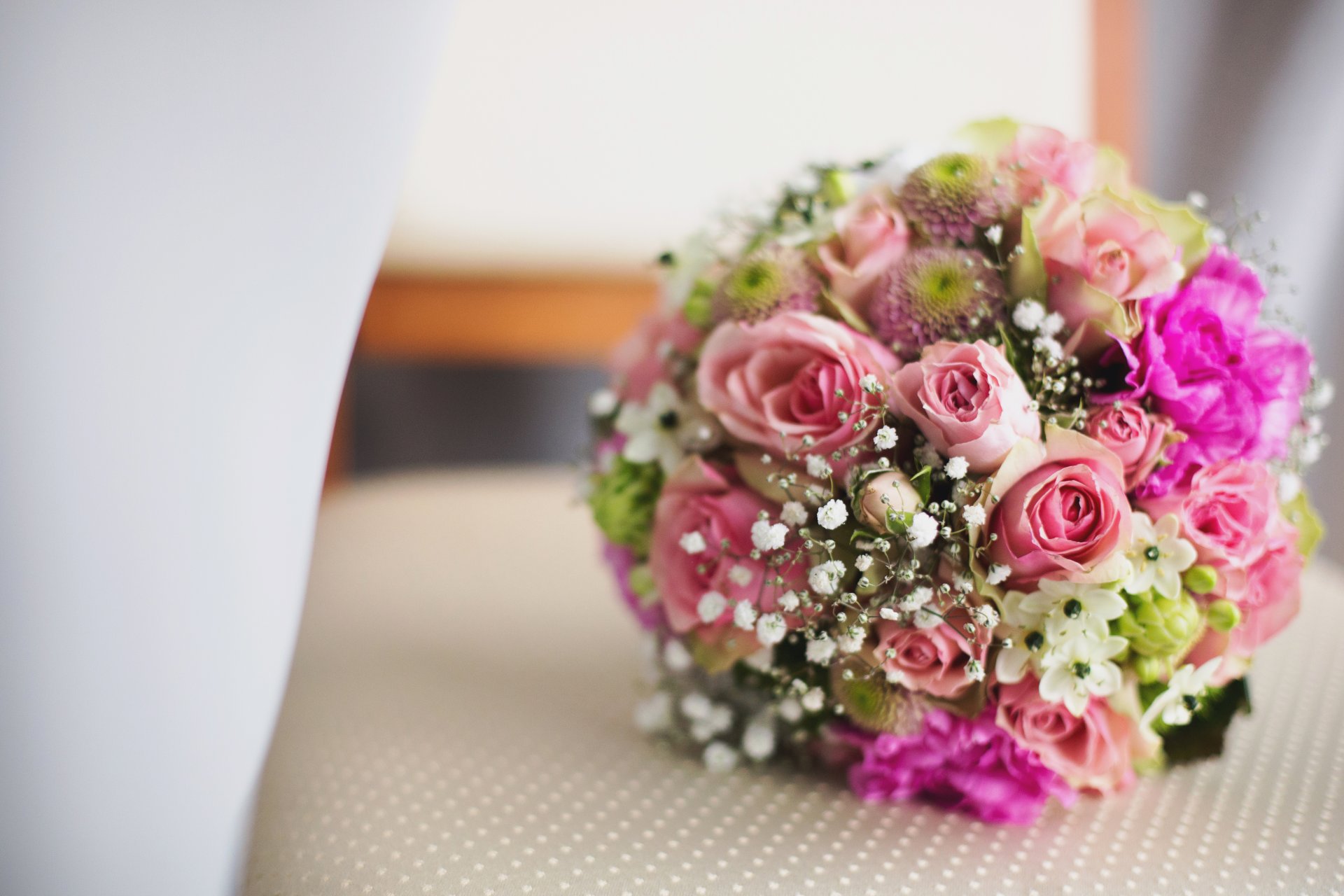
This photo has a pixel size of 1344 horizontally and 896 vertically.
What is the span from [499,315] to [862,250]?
2.74 feet

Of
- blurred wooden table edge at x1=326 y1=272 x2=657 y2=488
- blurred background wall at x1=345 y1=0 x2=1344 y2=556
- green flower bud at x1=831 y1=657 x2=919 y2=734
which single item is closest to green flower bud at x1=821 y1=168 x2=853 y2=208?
green flower bud at x1=831 y1=657 x2=919 y2=734

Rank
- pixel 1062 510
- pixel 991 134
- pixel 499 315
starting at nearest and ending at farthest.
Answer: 1. pixel 1062 510
2. pixel 991 134
3. pixel 499 315

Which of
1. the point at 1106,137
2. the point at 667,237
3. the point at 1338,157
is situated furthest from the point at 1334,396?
the point at 667,237

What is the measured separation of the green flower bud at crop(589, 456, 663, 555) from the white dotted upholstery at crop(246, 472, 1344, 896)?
4.0 inches

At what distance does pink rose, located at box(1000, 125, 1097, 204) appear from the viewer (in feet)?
1.60

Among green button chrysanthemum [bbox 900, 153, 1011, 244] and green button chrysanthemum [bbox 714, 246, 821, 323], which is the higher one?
green button chrysanthemum [bbox 900, 153, 1011, 244]

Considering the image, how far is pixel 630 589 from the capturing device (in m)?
0.57

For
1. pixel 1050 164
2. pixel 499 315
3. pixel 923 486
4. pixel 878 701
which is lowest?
pixel 499 315

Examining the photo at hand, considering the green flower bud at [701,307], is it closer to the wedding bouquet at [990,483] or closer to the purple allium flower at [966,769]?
the wedding bouquet at [990,483]

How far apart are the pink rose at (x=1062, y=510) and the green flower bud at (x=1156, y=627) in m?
0.04

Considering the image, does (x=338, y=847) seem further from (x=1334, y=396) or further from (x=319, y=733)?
(x=1334, y=396)

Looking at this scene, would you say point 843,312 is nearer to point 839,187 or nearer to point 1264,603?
point 839,187

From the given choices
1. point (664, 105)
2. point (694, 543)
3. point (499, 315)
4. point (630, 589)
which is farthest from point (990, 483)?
point (499, 315)

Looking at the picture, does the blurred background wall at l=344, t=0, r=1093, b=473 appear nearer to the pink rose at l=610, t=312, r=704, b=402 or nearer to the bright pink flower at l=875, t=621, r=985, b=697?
the pink rose at l=610, t=312, r=704, b=402
